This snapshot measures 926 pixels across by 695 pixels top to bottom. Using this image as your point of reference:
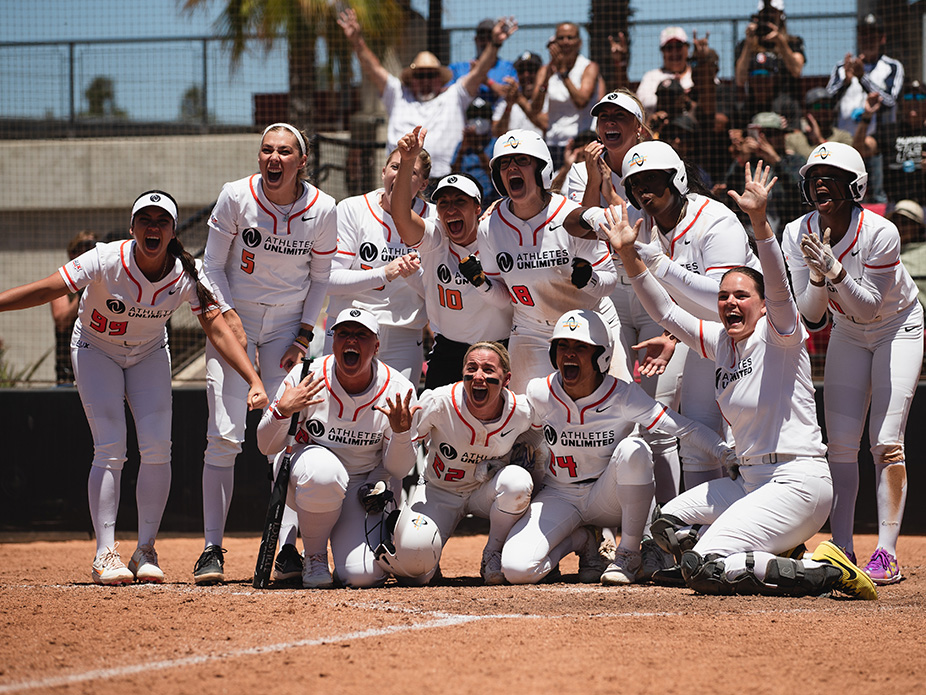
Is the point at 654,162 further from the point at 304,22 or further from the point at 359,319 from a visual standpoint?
the point at 304,22

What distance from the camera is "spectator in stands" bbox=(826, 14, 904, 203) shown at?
32.1 feet

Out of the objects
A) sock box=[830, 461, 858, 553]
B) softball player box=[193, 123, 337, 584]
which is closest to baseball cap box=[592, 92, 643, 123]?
softball player box=[193, 123, 337, 584]

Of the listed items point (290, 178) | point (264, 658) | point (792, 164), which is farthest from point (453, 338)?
point (792, 164)

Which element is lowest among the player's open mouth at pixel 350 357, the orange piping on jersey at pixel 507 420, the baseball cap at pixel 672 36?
the orange piping on jersey at pixel 507 420

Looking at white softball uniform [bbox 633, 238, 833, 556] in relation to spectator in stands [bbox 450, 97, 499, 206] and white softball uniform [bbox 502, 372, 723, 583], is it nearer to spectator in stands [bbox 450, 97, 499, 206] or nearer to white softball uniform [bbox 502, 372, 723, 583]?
white softball uniform [bbox 502, 372, 723, 583]

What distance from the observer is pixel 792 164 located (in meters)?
9.25

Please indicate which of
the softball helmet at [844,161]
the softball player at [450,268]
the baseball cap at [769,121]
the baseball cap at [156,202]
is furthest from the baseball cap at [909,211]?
the baseball cap at [156,202]

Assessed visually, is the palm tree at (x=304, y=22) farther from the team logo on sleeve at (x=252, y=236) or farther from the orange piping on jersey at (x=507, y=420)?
the orange piping on jersey at (x=507, y=420)

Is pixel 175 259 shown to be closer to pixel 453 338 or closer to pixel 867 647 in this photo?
pixel 453 338

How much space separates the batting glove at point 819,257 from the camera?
530 centimetres

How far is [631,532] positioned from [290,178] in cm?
269

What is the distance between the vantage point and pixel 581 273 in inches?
231

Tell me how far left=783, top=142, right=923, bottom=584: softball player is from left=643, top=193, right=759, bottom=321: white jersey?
0.38 metres

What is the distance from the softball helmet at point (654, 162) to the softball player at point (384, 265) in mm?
1341
